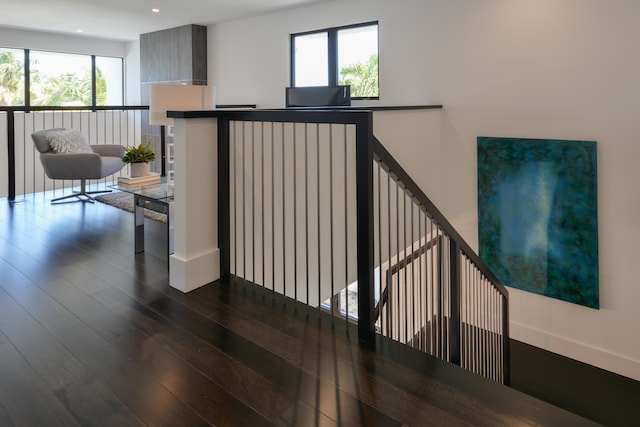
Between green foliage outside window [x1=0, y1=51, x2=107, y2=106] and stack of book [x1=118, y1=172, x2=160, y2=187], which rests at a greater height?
green foliage outside window [x1=0, y1=51, x2=107, y2=106]

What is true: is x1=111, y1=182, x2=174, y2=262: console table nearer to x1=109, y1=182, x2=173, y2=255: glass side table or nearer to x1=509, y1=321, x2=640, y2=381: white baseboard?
x1=109, y1=182, x2=173, y2=255: glass side table

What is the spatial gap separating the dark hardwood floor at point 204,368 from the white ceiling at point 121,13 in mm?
4460

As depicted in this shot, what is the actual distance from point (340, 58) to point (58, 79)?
581 centimetres

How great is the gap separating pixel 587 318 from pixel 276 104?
15.3ft

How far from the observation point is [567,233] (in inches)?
167

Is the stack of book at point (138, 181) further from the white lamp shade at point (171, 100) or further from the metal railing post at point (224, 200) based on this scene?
the metal railing post at point (224, 200)

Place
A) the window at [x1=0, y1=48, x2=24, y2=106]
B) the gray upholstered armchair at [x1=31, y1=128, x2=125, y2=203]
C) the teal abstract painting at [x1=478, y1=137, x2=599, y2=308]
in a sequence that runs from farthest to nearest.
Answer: the window at [x1=0, y1=48, x2=24, y2=106] < the gray upholstered armchair at [x1=31, y1=128, x2=125, y2=203] < the teal abstract painting at [x1=478, y1=137, x2=599, y2=308]

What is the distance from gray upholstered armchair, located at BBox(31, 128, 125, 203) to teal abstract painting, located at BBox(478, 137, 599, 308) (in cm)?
428

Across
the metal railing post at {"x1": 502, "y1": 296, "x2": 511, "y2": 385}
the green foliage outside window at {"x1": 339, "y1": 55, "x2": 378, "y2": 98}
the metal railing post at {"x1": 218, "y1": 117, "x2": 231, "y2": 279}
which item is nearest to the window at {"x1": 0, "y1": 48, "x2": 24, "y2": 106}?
the green foliage outside window at {"x1": 339, "y1": 55, "x2": 378, "y2": 98}

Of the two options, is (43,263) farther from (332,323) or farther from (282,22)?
(282,22)

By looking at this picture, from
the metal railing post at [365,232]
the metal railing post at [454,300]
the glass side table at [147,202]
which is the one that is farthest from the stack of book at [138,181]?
the metal railing post at [454,300]

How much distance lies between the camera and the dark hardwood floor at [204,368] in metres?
1.53

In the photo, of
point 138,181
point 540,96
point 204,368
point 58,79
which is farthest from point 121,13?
point 204,368

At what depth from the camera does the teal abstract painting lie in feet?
13.5
